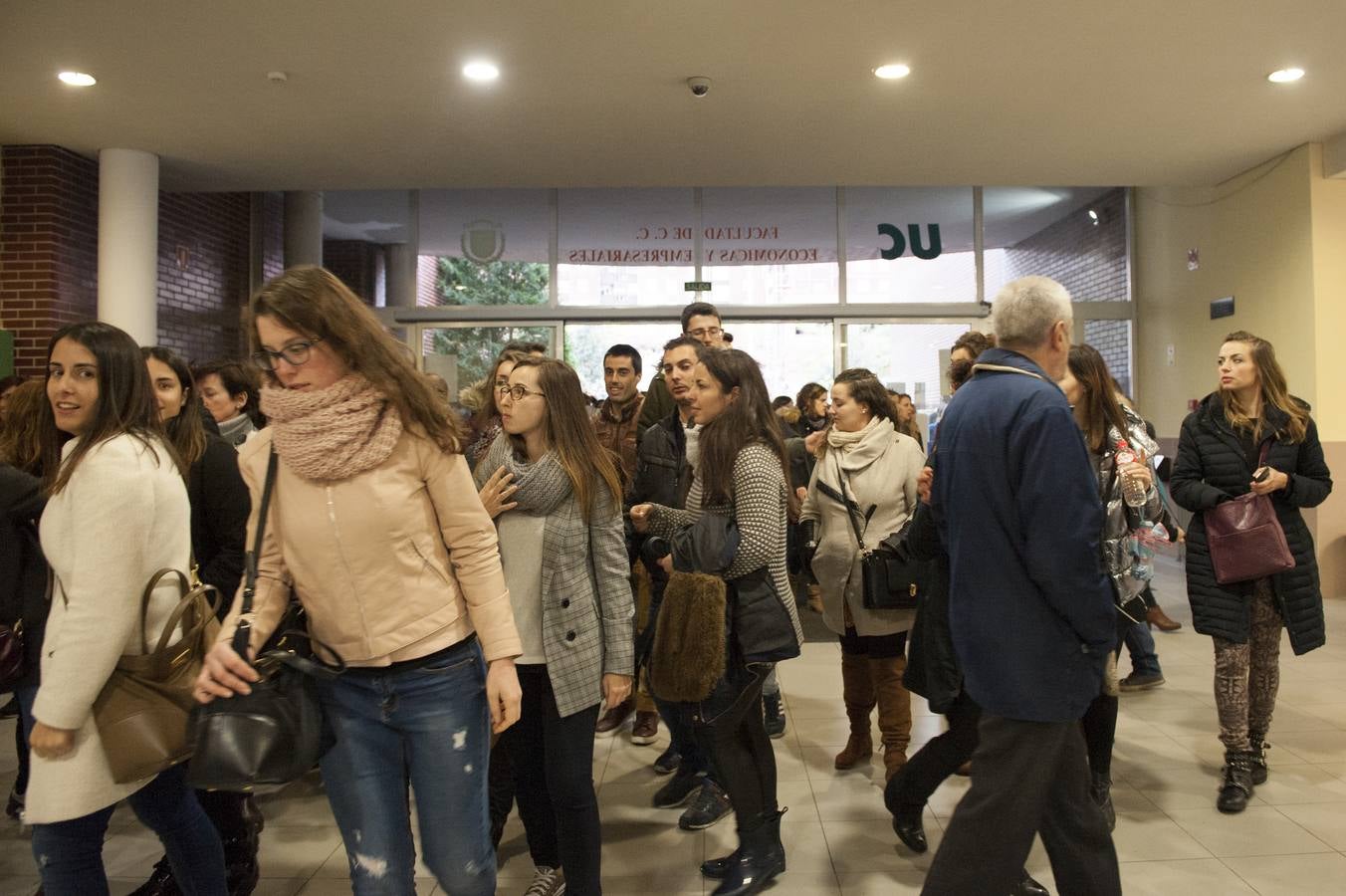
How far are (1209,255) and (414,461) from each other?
9.50 m

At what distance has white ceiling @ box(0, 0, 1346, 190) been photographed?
529 cm

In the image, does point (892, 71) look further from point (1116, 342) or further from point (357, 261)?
point (357, 261)

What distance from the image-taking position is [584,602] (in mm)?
2406

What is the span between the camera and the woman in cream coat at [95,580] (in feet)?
6.22

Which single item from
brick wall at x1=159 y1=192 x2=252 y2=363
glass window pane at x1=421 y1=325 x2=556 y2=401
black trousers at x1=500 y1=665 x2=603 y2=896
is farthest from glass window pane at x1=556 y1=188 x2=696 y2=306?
black trousers at x1=500 y1=665 x2=603 y2=896

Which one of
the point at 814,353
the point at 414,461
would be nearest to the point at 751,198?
the point at 814,353

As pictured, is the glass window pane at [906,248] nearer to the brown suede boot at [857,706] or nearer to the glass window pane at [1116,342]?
the glass window pane at [1116,342]

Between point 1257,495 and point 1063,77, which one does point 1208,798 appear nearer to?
point 1257,495

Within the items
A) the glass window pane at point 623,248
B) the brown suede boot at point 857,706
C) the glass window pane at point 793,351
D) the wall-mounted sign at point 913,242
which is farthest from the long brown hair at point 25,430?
the wall-mounted sign at point 913,242

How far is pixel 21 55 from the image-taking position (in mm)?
5656

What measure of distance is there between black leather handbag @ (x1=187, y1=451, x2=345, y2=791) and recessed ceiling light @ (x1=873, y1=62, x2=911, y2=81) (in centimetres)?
538

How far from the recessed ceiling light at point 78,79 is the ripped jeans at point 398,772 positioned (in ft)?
19.1

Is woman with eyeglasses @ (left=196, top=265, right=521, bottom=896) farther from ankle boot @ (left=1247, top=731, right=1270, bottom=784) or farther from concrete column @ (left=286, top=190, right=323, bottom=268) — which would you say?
concrete column @ (left=286, top=190, right=323, bottom=268)

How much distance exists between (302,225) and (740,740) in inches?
355
